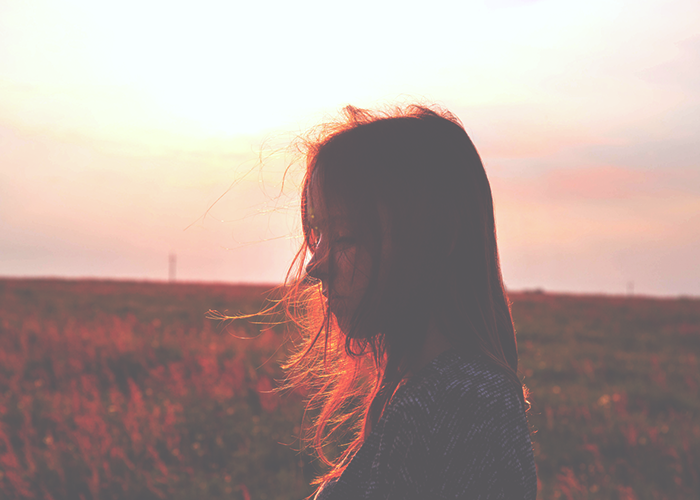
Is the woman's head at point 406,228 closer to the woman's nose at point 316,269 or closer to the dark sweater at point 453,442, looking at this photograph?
the woman's nose at point 316,269

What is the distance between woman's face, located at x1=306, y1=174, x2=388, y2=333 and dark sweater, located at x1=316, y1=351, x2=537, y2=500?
0.23 meters

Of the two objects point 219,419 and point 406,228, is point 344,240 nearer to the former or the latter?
point 406,228

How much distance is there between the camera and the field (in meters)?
4.28

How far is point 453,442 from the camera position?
91 centimetres

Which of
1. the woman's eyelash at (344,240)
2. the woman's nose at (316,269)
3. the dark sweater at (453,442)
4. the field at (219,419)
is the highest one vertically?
the woman's eyelash at (344,240)

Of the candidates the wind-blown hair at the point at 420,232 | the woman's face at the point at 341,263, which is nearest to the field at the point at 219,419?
the wind-blown hair at the point at 420,232

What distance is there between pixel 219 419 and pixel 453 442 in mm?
5183

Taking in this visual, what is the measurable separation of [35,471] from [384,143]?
4.73 m

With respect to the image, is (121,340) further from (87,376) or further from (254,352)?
(254,352)

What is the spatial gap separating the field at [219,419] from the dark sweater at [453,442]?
41 cm

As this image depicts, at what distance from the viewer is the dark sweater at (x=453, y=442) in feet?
2.96

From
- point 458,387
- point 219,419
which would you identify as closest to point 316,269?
point 458,387

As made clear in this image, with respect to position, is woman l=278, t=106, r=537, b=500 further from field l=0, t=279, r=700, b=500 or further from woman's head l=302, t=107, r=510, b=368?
field l=0, t=279, r=700, b=500

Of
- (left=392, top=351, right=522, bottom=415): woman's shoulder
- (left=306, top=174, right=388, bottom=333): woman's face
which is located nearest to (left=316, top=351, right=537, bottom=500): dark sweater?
(left=392, top=351, right=522, bottom=415): woman's shoulder
